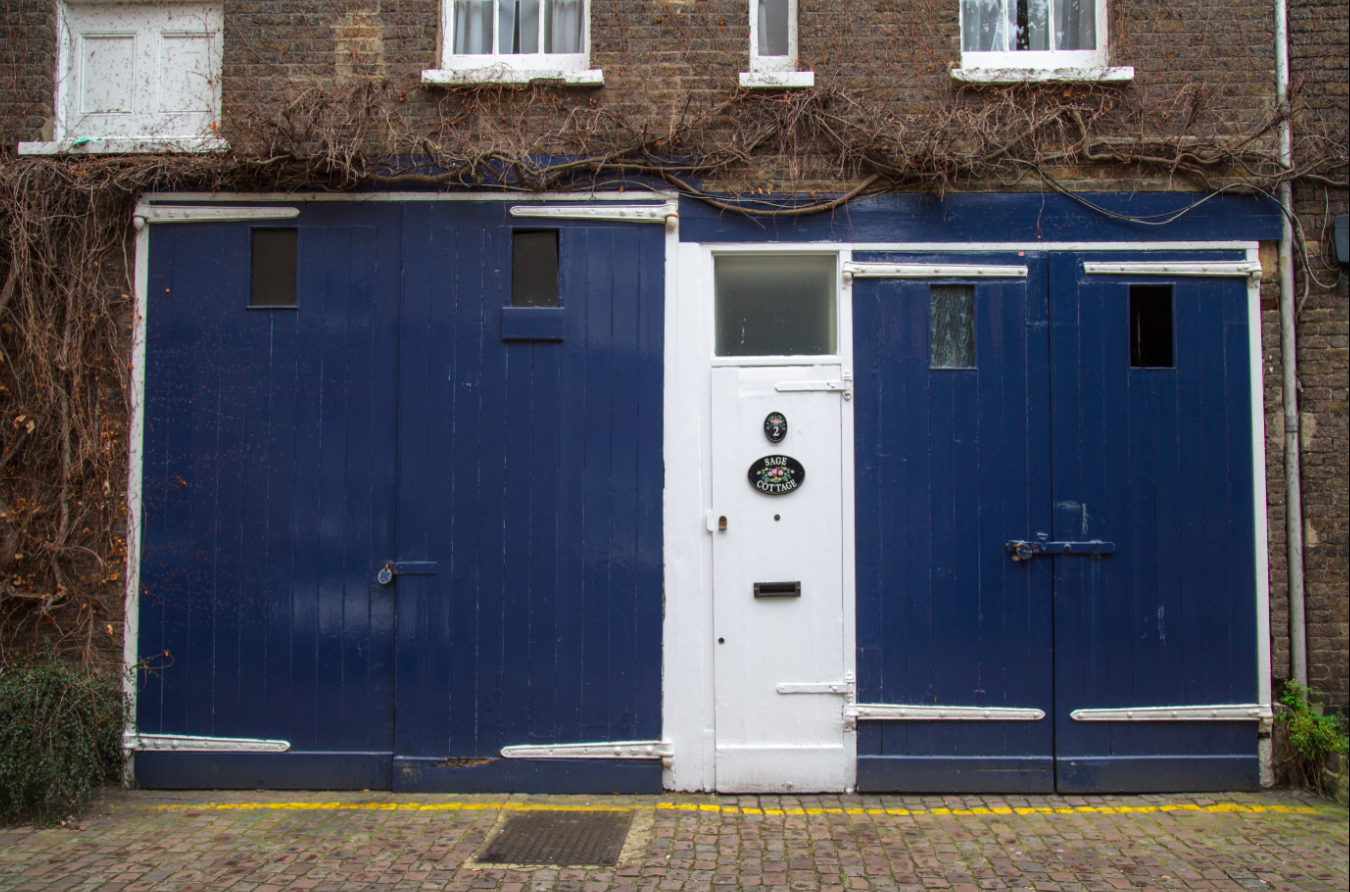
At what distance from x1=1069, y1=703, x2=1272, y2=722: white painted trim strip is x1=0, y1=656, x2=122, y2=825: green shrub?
19.0 feet

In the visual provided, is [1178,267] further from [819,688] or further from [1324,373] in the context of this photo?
[819,688]

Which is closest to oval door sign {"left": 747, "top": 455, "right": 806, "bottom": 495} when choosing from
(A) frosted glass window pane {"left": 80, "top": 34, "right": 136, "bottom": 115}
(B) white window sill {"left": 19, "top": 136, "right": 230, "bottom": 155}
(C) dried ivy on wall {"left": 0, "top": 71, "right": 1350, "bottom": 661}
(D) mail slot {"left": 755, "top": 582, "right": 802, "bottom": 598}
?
(D) mail slot {"left": 755, "top": 582, "right": 802, "bottom": 598}

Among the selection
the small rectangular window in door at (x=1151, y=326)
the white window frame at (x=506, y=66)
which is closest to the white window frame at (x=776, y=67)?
the white window frame at (x=506, y=66)

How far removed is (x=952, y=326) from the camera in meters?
5.10

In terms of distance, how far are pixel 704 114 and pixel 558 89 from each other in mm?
947

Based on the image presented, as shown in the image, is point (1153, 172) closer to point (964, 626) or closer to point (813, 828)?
point (964, 626)

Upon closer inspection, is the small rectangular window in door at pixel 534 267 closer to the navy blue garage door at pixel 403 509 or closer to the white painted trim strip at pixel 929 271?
the navy blue garage door at pixel 403 509

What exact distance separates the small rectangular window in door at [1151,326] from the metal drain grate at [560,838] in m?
4.16

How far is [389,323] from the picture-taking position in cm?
510

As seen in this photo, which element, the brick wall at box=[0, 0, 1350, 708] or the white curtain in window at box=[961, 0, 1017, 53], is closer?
the brick wall at box=[0, 0, 1350, 708]

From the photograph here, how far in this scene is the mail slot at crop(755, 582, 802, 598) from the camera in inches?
196

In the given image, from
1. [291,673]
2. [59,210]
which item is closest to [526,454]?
[291,673]

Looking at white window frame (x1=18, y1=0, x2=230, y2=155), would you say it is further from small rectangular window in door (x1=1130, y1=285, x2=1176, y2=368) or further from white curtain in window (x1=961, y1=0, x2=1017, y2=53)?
small rectangular window in door (x1=1130, y1=285, x2=1176, y2=368)

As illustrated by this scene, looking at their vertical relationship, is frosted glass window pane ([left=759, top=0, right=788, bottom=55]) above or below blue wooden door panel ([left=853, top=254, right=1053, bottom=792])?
above
